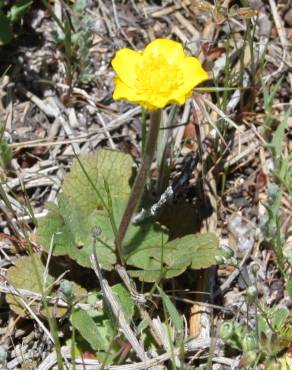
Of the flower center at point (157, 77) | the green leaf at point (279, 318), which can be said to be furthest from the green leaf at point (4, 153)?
the green leaf at point (279, 318)

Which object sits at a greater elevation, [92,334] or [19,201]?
[19,201]

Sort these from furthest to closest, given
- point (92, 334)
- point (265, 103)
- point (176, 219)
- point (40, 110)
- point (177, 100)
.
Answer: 1. point (40, 110)
2. point (265, 103)
3. point (176, 219)
4. point (92, 334)
5. point (177, 100)

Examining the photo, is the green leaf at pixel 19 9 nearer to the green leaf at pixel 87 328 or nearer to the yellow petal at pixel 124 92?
the yellow petal at pixel 124 92

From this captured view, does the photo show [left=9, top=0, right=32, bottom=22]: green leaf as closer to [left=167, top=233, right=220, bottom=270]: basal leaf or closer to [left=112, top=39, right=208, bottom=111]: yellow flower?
[left=112, top=39, right=208, bottom=111]: yellow flower

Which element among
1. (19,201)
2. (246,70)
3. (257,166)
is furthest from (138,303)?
(246,70)

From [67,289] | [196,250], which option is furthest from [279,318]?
[67,289]

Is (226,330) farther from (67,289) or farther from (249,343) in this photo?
(67,289)

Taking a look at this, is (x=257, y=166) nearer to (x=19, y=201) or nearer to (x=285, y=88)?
(x=285, y=88)
